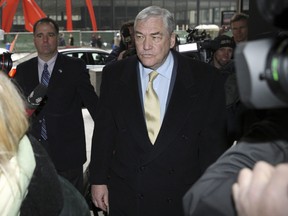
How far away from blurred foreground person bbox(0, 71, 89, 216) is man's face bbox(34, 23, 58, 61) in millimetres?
2444

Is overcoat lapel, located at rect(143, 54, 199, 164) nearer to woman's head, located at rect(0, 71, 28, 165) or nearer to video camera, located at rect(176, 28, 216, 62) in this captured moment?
woman's head, located at rect(0, 71, 28, 165)

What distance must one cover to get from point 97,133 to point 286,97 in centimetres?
230

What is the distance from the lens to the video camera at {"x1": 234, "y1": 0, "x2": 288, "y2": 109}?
0.96 m

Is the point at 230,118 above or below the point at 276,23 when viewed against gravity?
below

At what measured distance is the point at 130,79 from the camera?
313cm

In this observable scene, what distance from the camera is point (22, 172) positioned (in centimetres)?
189

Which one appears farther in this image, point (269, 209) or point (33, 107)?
point (33, 107)

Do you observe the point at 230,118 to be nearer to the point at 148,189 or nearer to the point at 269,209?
the point at 148,189

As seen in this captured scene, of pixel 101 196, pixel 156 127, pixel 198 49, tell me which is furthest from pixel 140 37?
pixel 198 49

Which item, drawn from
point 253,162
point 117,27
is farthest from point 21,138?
point 117,27

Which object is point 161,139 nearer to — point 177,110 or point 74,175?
point 177,110

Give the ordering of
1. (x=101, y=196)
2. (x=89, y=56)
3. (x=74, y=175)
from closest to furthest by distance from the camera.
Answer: (x=101, y=196) < (x=74, y=175) < (x=89, y=56)

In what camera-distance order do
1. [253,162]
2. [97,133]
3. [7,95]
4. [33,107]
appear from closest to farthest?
1. [253,162]
2. [7,95]
3. [33,107]
4. [97,133]

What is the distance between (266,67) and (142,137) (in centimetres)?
201
